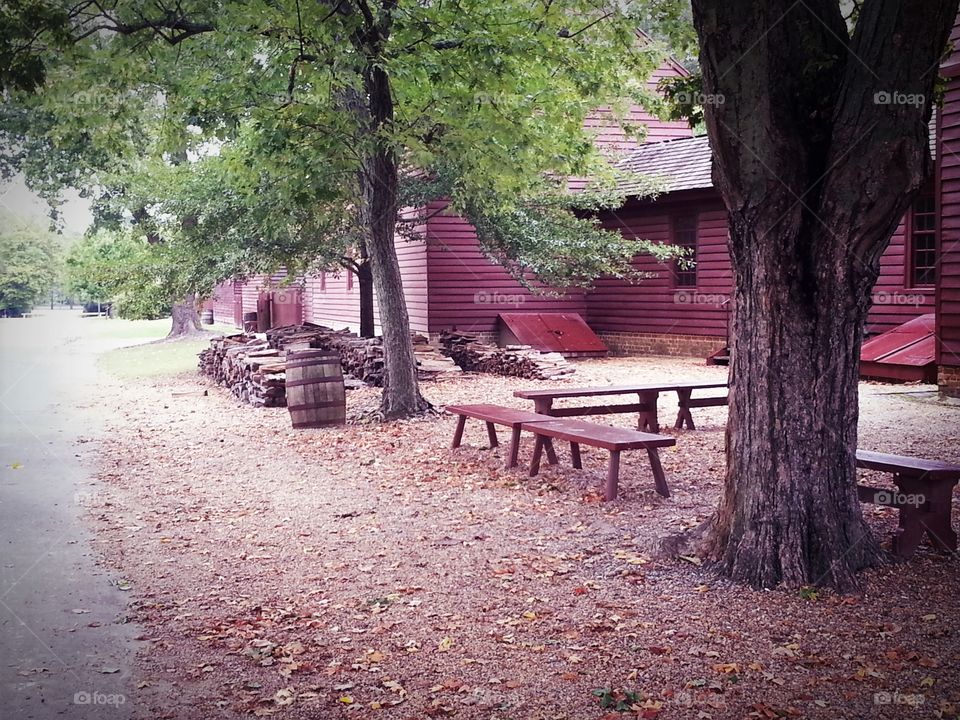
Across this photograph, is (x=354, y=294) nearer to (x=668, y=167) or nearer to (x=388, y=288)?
(x=668, y=167)

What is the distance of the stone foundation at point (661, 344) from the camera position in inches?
830

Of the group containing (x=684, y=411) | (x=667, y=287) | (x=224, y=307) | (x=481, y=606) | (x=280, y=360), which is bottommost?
(x=481, y=606)

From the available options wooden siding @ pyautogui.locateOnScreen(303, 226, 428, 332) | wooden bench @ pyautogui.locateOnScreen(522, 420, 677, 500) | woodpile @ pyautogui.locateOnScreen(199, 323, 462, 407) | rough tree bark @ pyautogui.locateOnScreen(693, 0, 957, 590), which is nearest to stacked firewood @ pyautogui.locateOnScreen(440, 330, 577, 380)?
woodpile @ pyautogui.locateOnScreen(199, 323, 462, 407)

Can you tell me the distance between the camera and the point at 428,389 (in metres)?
16.3

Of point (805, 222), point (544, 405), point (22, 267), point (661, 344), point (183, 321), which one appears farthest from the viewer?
point (183, 321)

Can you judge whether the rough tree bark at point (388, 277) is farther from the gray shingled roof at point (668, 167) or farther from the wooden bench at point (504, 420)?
the gray shingled roof at point (668, 167)

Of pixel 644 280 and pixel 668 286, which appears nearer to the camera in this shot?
pixel 668 286

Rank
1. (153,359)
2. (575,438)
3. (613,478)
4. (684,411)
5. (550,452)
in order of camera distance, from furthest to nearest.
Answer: (153,359), (684,411), (550,452), (575,438), (613,478)

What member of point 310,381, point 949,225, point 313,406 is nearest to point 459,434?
point 313,406

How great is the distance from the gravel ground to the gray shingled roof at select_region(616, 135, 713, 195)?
37.4ft

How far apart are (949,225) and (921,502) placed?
917cm

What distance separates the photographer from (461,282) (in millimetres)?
22625

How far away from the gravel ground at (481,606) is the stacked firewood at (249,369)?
193 inches

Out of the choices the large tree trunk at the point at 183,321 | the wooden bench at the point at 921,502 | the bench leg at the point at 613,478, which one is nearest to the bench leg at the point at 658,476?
the bench leg at the point at 613,478
